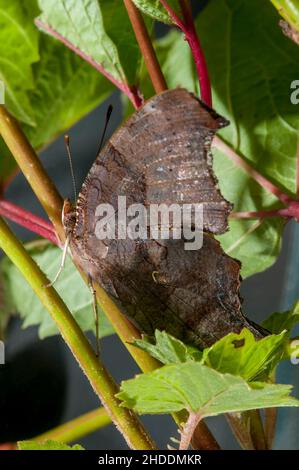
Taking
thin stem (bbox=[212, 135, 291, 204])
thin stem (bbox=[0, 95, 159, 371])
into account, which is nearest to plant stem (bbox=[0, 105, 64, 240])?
thin stem (bbox=[0, 95, 159, 371])

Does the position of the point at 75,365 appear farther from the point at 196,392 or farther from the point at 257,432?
the point at 196,392

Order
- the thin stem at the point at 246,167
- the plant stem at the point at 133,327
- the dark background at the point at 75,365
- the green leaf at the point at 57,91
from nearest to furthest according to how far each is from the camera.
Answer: the plant stem at the point at 133,327
the thin stem at the point at 246,167
the green leaf at the point at 57,91
the dark background at the point at 75,365

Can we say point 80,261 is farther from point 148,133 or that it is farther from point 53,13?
point 53,13

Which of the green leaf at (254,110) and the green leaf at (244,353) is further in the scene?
the green leaf at (254,110)

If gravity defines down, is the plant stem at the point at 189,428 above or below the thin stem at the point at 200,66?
below

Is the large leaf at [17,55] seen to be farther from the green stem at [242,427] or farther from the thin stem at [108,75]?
the green stem at [242,427]

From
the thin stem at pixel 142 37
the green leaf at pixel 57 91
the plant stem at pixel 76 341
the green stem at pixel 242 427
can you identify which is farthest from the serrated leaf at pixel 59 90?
the green stem at pixel 242 427

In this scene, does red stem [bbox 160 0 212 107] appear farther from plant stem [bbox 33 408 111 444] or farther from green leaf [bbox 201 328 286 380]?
plant stem [bbox 33 408 111 444]
